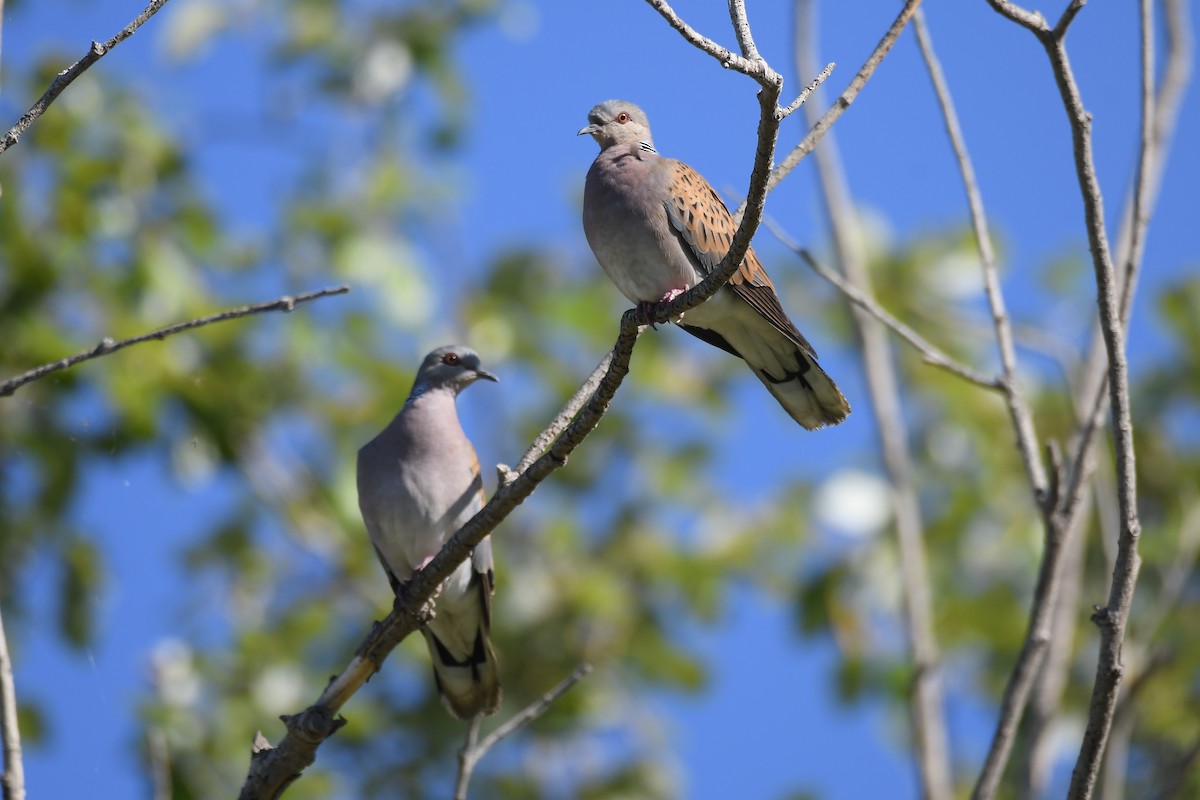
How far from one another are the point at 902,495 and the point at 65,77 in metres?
3.55

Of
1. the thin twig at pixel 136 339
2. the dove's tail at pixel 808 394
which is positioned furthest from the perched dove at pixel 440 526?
the thin twig at pixel 136 339

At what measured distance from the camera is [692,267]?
4.11 meters

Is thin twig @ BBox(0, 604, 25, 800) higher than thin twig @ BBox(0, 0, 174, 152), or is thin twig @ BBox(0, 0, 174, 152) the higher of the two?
thin twig @ BBox(0, 0, 174, 152)

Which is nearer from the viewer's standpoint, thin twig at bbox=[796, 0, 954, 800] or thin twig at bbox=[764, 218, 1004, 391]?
thin twig at bbox=[764, 218, 1004, 391]

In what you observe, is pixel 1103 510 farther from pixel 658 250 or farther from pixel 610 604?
pixel 610 604

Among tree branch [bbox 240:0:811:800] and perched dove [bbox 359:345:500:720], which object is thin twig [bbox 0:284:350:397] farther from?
perched dove [bbox 359:345:500:720]

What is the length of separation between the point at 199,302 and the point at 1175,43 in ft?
14.8

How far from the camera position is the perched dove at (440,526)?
456 centimetres

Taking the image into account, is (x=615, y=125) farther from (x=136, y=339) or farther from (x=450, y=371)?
(x=136, y=339)

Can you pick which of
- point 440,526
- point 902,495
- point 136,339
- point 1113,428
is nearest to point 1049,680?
point 902,495

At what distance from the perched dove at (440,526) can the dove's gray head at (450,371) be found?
30 cm

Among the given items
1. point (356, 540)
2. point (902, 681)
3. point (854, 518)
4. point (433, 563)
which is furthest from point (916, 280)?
point (433, 563)

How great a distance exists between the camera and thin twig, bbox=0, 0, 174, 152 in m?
2.09

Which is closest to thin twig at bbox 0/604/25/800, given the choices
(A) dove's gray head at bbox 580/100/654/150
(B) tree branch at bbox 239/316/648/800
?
(B) tree branch at bbox 239/316/648/800
